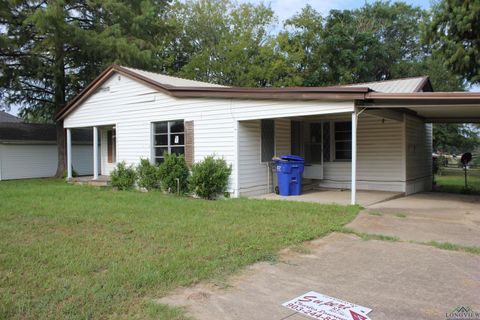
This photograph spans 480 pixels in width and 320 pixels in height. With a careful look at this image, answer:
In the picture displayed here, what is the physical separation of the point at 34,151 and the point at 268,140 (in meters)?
15.3

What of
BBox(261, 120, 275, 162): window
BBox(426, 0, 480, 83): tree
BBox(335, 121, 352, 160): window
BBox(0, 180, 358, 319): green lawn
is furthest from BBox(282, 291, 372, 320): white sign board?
BBox(426, 0, 480, 83): tree

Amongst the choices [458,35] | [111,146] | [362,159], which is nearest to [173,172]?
[362,159]

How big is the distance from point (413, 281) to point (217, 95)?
313 inches

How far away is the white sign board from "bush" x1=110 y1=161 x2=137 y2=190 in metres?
10.7

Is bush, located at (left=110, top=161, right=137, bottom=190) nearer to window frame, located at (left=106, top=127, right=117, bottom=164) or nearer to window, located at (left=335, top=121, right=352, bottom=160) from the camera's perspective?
window frame, located at (left=106, top=127, right=117, bottom=164)

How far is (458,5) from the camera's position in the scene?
14062 millimetres

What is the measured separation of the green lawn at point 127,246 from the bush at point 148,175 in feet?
7.76

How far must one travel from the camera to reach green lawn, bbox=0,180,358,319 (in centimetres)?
392

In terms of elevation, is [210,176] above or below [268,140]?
below

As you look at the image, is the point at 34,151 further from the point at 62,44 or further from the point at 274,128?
the point at 274,128

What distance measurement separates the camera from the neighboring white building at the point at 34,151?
66.8 ft

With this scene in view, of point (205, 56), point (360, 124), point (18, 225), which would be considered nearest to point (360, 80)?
point (205, 56)

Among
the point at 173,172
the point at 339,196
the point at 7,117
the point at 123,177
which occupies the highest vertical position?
the point at 7,117

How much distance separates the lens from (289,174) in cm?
1135
